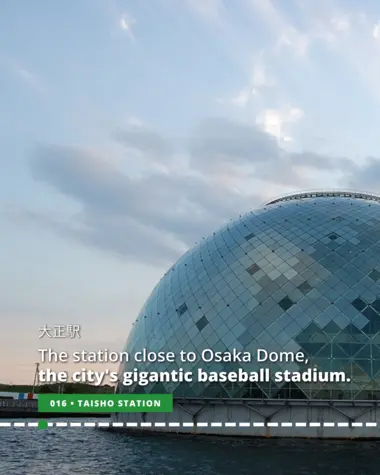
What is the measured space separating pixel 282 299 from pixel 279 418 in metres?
8.34

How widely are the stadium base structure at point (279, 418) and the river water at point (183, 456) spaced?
1.54 m

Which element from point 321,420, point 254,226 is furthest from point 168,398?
point 254,226

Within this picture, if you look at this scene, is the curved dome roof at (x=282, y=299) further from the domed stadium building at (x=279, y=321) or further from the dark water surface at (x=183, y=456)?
the dark water surface at (x=183, y=456)

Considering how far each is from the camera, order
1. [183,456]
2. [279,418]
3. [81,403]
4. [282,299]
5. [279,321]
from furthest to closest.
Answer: [282,299]
[279,321]
[279,418]
[81,403]
[183,456]

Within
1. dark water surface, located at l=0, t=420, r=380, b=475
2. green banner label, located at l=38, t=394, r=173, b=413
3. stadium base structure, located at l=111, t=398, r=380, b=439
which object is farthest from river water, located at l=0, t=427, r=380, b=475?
green banner label, located at l=38, t=394, r=173, b=413

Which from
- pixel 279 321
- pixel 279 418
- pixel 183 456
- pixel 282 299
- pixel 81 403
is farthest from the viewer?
pixel 282 299

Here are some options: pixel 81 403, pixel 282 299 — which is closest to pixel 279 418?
pixel 282 299

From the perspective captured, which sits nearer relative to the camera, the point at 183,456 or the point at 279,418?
the point at 183,456

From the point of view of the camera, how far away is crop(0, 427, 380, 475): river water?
22922 mm

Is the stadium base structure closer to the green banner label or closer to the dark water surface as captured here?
the dark water surface

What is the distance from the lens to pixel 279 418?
35.3 m

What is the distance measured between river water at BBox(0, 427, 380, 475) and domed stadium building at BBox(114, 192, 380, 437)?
229cm

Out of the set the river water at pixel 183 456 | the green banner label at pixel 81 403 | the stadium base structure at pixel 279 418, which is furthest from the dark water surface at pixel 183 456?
the green banner label at pixel 81 403

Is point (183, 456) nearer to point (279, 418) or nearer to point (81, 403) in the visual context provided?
point (81, 403)
